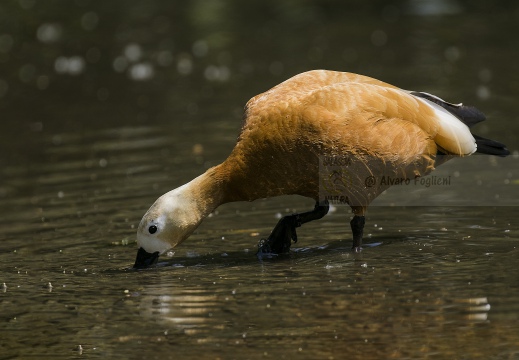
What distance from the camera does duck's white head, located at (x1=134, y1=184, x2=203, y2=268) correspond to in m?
7.21

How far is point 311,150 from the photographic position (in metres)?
6.98

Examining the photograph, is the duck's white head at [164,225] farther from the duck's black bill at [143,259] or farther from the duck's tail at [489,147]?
the duck's tail at [489,147]

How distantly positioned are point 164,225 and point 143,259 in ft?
0.95

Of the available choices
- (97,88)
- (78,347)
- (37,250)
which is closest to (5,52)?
(97,88)

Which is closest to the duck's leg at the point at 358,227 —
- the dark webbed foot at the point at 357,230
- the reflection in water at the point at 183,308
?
the dark webbed foot at the point at 357,230

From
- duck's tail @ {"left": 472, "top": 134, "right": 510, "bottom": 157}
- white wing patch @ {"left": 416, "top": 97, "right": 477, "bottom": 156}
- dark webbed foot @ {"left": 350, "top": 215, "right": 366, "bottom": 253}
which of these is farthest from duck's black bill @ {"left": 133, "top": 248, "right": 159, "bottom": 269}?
duck's tail @ {"left": 472, "top": 134, "right": 510, "bottom": 157}

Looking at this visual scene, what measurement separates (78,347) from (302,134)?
2.23m

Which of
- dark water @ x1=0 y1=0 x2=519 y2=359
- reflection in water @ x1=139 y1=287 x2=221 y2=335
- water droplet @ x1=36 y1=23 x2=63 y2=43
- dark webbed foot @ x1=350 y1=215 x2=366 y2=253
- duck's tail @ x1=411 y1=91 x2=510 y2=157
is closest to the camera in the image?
dark water @ x1=0 y1=0 x2=519 y2=359

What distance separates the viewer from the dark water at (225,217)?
571 centimetres

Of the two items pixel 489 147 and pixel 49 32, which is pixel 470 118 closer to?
pixel 489 147

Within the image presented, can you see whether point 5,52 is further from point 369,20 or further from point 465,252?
point 465,252

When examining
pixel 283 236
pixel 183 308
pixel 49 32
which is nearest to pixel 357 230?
pixel 283 236

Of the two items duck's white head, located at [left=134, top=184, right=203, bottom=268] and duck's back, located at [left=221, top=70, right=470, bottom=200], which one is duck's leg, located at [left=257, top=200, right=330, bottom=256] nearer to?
duck's back, located at [left=221, top=70, right=470, bottom=200]

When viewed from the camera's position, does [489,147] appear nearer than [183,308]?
No
